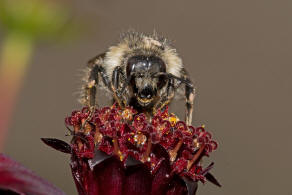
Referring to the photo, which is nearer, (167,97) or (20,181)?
(20,181)

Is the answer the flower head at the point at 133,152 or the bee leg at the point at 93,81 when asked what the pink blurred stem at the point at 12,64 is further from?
the flower head at the point at 133,152

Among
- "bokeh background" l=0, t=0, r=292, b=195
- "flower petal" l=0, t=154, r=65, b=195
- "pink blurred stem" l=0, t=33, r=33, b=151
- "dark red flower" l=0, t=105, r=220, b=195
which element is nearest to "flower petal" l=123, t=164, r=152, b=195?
"dark red flower" l=0, t=105, r=220, b=195

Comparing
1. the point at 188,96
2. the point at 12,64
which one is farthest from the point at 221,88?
the point at 188,96

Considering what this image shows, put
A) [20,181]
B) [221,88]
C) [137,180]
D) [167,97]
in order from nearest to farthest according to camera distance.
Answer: [20,181] → [137,180] → [167,97] → [221,88]

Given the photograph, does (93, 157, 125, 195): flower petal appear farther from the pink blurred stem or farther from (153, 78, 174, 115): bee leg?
the pink blurred stem

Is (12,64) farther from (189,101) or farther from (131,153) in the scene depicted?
(131,153)

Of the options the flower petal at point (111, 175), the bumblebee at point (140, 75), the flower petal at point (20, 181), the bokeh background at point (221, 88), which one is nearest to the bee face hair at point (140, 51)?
the bumblebee at point (140, 75)

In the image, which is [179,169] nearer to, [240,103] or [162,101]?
[162,101]
